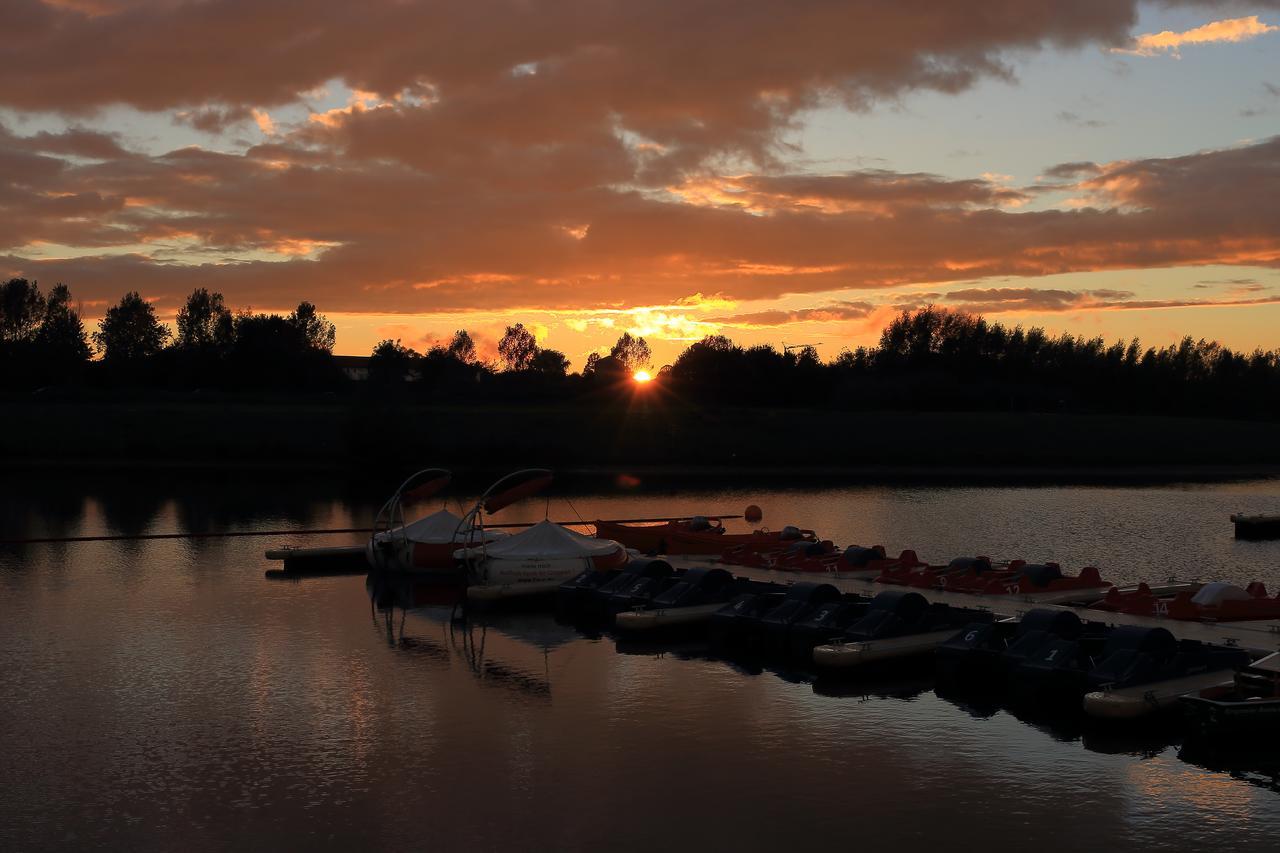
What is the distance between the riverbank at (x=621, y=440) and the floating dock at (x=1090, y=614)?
260 ft

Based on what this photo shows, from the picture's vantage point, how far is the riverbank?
132 m

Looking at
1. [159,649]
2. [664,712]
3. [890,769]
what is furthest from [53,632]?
[890,769]

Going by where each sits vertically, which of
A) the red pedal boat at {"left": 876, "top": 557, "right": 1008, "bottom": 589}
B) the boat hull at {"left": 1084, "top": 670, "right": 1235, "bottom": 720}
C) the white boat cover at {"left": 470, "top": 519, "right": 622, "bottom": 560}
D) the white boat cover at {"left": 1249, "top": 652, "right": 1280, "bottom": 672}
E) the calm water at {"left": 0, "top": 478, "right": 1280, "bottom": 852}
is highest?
the white boat cover at {"left": 470, "top": 519, "right": 622, "bottom": 560}

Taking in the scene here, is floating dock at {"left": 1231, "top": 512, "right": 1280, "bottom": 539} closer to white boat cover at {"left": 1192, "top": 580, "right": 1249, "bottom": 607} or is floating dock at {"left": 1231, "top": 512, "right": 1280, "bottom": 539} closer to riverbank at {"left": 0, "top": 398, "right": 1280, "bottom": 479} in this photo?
white boat cover at {"left": 1192, "top": 580, "right": 1249, "bottom": 607}

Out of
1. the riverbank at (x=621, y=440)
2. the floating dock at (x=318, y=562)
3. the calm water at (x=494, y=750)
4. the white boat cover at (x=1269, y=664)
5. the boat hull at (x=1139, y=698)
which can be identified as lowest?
the calm water at (x=494, y=750)

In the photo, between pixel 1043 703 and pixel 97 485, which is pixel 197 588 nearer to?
pixel 1043 703

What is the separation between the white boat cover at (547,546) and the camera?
5138 centimetres

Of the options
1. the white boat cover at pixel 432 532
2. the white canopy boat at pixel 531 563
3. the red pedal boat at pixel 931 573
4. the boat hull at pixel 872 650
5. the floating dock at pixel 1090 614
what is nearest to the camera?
the floating dock at pixel 1090 614

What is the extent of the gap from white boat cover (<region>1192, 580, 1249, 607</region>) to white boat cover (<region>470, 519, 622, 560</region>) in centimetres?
2371

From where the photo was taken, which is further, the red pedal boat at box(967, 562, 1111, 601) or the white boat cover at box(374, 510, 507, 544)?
the white boat cover at box(374, 510, 507, 544)

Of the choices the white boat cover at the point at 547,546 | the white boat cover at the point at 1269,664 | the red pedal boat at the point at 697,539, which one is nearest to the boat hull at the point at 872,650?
the white boat cover at the point at 1269,664

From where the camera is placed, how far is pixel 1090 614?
4081cm

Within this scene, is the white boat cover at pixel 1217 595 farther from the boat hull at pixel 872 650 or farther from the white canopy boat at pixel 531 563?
the white canopy boat at pixel 531 563

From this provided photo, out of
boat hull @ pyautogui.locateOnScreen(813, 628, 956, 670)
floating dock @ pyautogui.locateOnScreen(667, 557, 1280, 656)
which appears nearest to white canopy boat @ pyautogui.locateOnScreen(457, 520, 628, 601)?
floating dock @ pyautogui.locateOnScreen(667, 557, 1280, 656)
